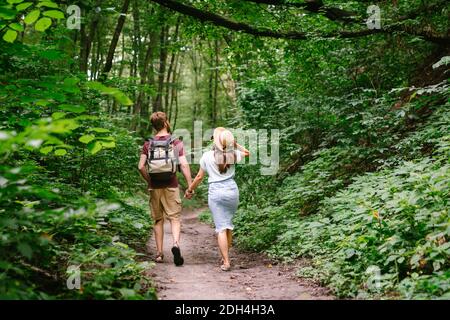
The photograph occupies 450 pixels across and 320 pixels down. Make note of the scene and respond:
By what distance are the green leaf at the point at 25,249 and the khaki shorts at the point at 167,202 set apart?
11.9ft

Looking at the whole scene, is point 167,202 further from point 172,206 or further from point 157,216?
point 157,216

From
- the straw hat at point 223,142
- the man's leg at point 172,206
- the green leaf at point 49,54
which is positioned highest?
the green leaf at point 49,54

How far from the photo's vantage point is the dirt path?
15.0 feet

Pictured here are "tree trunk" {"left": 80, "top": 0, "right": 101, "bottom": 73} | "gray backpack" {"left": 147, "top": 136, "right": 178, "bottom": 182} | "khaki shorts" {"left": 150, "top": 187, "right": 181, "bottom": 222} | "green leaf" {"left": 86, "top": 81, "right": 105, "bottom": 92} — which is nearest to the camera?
"green leaf" {"left": 86, "top": 81, "right": 105, "bottom": 92}

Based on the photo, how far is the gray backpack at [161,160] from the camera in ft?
20.5

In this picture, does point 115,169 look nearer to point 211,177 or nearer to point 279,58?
point 211,177

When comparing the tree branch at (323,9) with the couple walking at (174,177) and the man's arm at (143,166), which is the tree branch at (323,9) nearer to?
the couple walking at (174,177)

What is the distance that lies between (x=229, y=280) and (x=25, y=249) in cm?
324

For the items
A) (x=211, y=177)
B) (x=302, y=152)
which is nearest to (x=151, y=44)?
(x=302, y=152)

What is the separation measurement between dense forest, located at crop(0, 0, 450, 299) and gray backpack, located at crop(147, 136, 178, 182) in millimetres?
809

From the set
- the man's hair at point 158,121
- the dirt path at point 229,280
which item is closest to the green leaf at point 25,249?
the dirt path at point 229,280

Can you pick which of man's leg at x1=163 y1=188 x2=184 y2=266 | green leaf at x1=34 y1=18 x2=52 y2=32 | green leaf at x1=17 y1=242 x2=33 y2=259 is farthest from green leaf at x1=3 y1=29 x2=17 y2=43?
man's leg at x1=163 y1=188 x2=184 y2=266

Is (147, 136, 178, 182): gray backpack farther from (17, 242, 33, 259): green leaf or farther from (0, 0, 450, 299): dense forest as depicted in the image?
(17, 242, 33, 259): green leaf

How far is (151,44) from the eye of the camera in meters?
19.0
